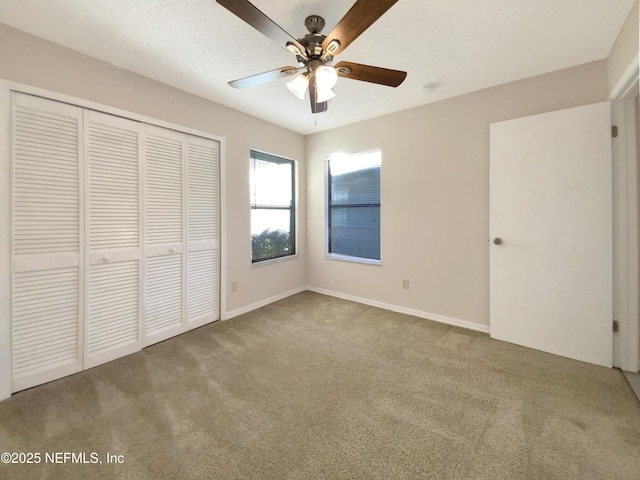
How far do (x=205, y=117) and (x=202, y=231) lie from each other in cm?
126

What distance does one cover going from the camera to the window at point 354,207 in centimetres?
358

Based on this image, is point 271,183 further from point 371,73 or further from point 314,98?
point 371,73

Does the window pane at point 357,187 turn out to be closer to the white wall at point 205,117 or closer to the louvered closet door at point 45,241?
the white wall at point 205,117

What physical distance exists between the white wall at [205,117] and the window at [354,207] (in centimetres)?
51

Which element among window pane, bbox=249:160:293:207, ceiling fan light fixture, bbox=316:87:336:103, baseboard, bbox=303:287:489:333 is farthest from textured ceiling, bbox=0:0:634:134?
baseboard, bbox=303:287:489:333

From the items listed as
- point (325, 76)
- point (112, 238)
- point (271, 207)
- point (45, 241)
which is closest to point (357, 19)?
point (325, 76)

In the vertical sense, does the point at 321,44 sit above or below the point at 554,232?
above

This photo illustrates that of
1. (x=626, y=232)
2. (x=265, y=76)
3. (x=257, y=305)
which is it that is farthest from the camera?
(x=257, y=305)

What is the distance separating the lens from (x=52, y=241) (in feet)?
6.35

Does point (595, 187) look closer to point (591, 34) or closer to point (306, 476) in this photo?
point (591, 34)

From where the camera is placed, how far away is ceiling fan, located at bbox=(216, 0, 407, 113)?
120 cm

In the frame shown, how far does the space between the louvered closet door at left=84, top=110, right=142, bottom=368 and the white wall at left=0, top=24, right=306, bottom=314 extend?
23cm

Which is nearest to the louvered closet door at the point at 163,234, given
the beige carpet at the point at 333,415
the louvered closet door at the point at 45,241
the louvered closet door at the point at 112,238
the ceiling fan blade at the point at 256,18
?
the louvered closet door at the point at 112,238

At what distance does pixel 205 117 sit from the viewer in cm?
284
